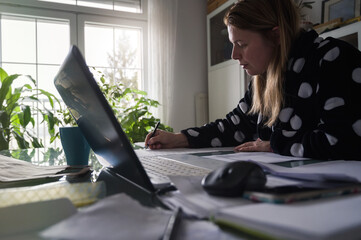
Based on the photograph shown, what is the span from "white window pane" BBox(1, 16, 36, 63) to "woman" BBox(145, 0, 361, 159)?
2.39m

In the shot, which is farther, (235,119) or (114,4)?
(114,4)

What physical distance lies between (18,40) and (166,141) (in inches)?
98.6

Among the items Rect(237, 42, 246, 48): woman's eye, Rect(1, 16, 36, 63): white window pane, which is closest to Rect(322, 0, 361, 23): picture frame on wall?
Rect(237, 42, 246, 48): woman's eye

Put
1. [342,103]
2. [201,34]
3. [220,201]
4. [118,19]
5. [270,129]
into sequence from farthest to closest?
[201,34]
[118,19]
[270,129]
[342,103]
[220,201]

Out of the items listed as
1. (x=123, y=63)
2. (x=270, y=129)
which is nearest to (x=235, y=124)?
(x=270, y=129)

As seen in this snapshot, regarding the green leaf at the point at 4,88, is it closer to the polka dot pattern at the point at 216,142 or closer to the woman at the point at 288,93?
the woman at the point at 288,93

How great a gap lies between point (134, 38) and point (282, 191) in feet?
10.8

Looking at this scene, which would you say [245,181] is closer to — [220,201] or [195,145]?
[220,201]

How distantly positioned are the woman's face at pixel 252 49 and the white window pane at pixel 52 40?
2405mm

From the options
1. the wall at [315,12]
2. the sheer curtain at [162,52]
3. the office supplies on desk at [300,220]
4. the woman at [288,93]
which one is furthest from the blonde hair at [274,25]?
the sheer curtain at [162,52]

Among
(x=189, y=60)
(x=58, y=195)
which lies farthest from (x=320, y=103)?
(x=189, y=60)

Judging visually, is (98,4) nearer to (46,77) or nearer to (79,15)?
(79,15)

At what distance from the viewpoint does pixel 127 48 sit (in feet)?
11.0

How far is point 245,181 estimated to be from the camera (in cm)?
38
